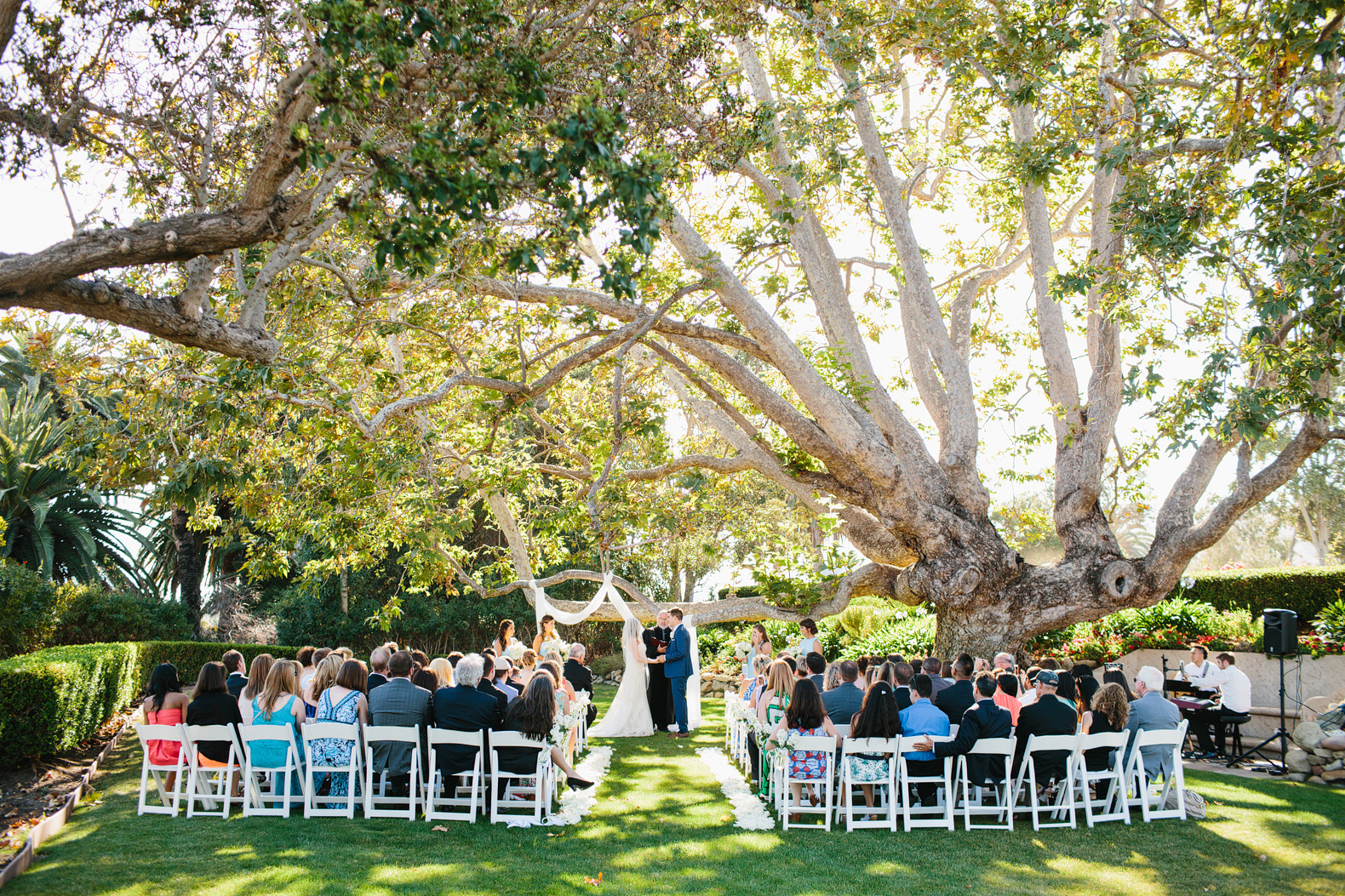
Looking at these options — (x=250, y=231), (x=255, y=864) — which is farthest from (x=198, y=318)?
(x=255, y=864)

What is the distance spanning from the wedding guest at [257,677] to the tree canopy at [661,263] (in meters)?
1.51

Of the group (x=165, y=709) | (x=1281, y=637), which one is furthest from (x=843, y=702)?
(x=165, y=709)

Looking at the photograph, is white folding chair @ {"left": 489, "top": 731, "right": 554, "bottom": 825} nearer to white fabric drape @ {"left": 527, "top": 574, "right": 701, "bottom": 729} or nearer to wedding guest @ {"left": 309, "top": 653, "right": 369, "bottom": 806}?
wedding guest @ {"left": 309, "top": 653, "right": 369, "bottom": 806}

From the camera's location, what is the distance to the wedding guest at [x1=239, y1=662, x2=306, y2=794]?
290 inches

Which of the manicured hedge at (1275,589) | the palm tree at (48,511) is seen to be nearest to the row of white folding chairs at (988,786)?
the manicured hedge at (1275,589)

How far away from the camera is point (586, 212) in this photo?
5453 millimetres

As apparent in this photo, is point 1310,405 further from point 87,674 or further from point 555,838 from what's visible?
point 87,674

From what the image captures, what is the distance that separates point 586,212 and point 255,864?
4.86m

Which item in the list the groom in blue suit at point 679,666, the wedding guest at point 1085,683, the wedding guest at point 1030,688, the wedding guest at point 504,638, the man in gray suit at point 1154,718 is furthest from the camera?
the groom in blue suit at point 679,666

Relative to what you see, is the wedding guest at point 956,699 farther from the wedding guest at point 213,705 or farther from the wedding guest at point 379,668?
the wedding guest at point 213,705

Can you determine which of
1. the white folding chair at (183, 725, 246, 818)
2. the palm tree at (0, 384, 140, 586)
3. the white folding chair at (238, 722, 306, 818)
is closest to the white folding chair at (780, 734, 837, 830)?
the white folding chair at (238, 722, 306, 818)

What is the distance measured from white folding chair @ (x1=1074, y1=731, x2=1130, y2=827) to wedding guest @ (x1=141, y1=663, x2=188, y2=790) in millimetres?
7766

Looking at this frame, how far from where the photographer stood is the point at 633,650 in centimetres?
1284

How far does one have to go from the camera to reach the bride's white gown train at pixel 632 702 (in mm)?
12812
